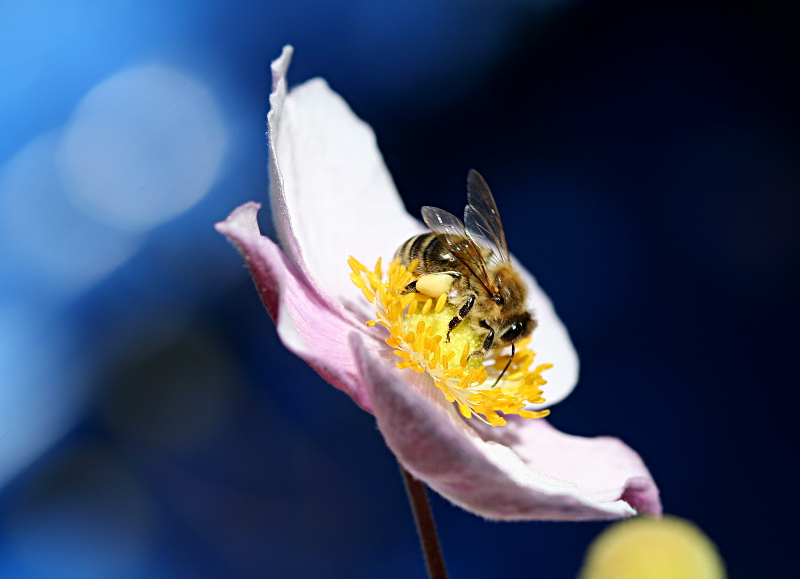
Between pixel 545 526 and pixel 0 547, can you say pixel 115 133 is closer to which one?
pixel 0 547

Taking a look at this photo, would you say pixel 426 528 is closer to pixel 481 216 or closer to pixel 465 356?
pixel 465 356

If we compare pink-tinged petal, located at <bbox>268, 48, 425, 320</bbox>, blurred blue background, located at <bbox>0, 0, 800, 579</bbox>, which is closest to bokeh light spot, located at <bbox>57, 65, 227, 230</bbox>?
blurred blue background, located at <bbox>0, 0, 800, 579</bbox>

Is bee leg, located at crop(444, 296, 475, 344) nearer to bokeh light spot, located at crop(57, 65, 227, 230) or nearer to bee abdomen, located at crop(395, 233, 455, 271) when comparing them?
bee abdomen, located at crop(395, 233, 455, 271)

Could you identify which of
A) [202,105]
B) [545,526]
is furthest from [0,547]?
Result: [545,526]

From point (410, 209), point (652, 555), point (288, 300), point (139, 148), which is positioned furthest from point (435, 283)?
point (410, 209)

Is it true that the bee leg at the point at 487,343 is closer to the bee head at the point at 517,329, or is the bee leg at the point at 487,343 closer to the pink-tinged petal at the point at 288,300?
the bee head at the point at 517,329

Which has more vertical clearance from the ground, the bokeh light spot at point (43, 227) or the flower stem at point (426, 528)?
the bokeh light spot at point (43, 227)

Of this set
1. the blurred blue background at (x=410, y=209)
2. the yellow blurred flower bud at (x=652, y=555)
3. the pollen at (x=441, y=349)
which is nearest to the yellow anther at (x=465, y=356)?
the pollen at (x=441, y=349)
